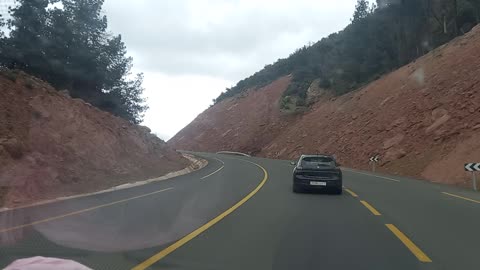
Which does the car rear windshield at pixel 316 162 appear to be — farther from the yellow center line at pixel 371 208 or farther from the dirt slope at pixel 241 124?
the dirt slope at pixel 241 124

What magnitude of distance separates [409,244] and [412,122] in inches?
1338

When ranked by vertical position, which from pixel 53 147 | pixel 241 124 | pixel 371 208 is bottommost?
pixel 371 208

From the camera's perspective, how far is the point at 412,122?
40344mm

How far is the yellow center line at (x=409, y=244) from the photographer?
739 cm

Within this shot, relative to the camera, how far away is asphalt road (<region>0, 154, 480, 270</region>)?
7191 mm

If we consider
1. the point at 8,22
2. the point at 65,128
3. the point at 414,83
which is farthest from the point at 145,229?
the point at 414,83

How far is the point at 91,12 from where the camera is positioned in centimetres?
3938

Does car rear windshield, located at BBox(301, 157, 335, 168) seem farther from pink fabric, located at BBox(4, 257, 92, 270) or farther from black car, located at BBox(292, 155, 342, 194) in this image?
pink fabric, located at BBox(4, 257, 92, 270)

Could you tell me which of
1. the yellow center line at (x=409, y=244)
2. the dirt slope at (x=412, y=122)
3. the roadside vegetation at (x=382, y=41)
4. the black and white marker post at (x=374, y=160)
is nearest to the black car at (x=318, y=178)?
the yellow center line at (x=409, y=244)

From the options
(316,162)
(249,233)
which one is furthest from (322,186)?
(249,233)

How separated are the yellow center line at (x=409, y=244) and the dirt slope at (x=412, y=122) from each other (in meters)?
17.0

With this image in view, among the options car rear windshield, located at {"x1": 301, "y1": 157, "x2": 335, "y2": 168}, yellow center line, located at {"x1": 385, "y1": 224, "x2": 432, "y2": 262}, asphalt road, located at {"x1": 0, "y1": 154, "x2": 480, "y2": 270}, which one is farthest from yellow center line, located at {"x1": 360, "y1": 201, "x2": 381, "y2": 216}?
car rear windshield, located at {"x1": 301, "y1": 157, "x2": 335, "y2": 168}

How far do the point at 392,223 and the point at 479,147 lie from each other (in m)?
20.9

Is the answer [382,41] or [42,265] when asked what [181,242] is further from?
[382,41]
